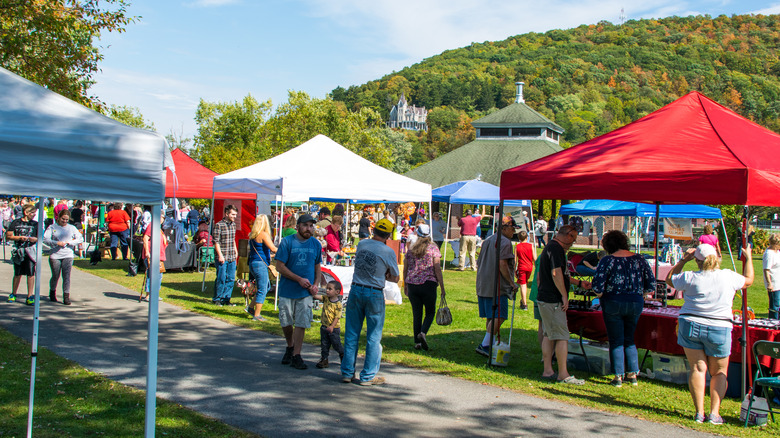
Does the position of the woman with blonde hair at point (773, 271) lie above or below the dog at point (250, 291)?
above

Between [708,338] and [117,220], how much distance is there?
15948mm

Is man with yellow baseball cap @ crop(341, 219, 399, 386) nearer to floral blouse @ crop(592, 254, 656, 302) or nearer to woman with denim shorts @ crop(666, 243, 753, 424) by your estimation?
floral blouse @ crop(592, 254, 656, 302)

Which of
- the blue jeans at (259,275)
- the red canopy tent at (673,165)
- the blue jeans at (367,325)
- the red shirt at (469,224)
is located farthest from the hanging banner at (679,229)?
the blue jeans at (367,325)

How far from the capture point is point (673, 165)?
618 cm

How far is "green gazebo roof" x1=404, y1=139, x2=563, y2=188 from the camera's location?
38.8 metres

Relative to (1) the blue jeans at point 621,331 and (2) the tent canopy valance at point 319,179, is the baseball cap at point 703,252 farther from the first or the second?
(2) the tent canopy valance at point 319,179

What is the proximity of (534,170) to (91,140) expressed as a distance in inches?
199

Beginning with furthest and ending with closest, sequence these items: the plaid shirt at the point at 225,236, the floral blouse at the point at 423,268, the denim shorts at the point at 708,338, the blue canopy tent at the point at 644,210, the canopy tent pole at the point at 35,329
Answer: the blue canopy tent at the point at 644,210 < the plaid shirt at the point at 225,236 < the floral blouse at the point at 423,268 < the denim shorts at the point at 708,338 < the canopy tent pole at the point at 35,329

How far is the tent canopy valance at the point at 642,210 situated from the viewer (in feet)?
48.2

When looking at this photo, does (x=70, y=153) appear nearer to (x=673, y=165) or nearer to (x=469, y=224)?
(x=673, y=165)

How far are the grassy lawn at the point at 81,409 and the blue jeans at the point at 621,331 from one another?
13.1 ft

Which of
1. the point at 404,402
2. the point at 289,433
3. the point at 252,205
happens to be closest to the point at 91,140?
the point at 289,433

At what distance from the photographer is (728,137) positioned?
659cm

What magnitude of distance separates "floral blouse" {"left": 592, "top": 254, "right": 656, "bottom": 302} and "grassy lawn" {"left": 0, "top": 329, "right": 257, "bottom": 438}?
3.98 m
